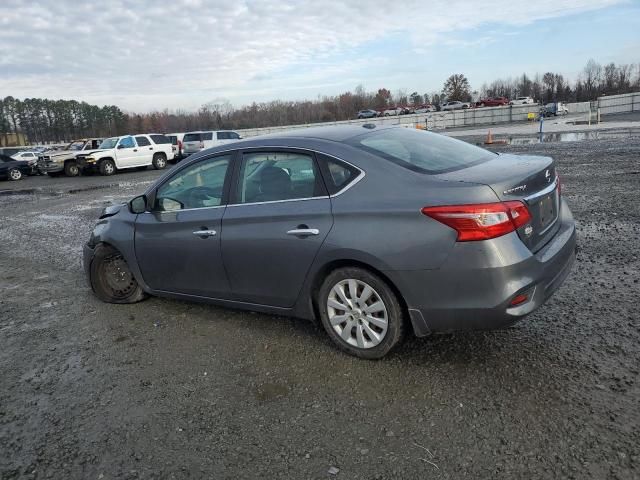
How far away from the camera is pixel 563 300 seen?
4.46 metres

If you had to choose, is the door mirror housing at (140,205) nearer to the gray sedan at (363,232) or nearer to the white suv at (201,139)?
the gray sedan at (363,232)

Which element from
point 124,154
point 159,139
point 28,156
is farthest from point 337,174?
point 28,156

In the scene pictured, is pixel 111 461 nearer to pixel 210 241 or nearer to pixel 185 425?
pixel 185 425

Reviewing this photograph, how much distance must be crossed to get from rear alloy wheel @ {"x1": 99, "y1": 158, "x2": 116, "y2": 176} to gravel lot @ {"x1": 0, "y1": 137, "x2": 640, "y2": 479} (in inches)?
849

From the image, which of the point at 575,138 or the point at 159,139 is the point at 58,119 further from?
the point at 575,138

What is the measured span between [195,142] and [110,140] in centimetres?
449

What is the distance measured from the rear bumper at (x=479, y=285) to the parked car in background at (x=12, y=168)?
1181 inches

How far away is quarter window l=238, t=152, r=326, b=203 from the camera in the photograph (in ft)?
12.5


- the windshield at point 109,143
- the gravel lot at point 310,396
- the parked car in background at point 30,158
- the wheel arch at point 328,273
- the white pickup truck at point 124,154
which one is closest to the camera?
the gravel lot at point 310,396

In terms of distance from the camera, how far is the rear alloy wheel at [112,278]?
5.29 meters

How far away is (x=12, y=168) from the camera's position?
2777 centimetres

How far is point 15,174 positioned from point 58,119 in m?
89.3

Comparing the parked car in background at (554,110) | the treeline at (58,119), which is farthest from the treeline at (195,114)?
the parked car in background at (554,110)

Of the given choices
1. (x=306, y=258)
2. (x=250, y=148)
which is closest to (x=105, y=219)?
(x=250, y=148)
